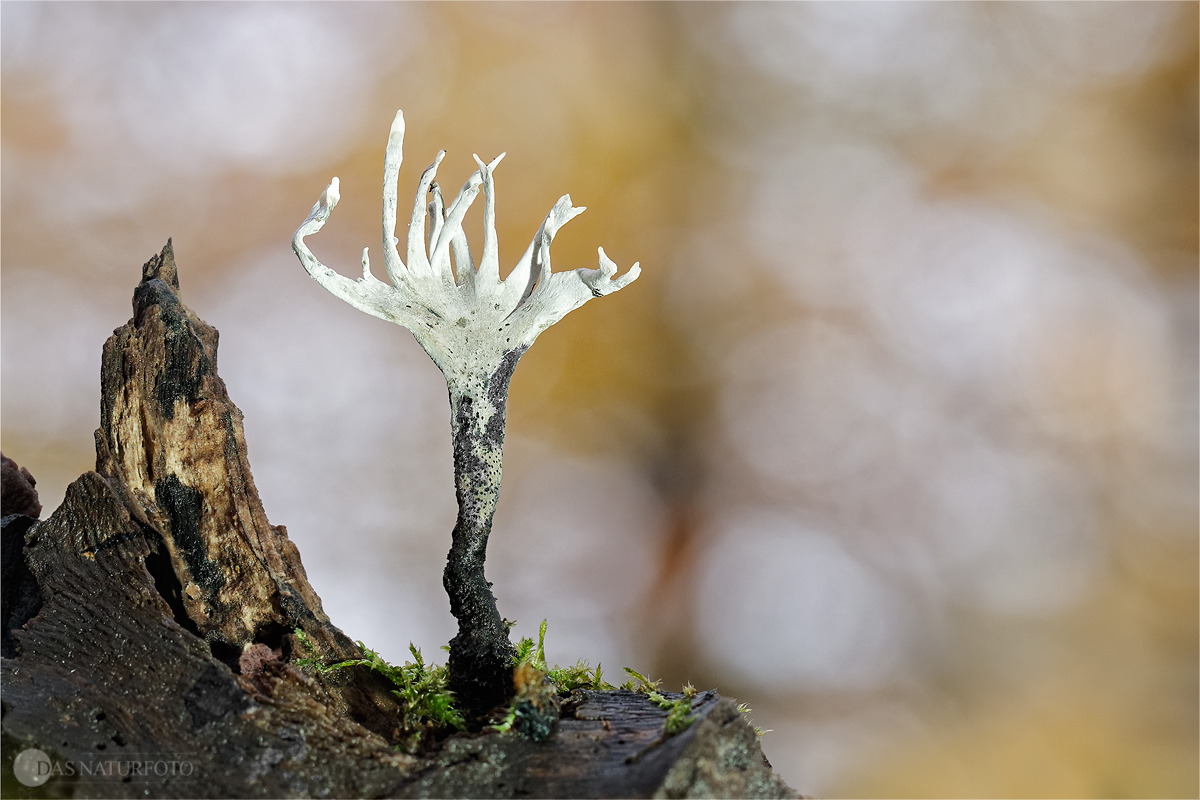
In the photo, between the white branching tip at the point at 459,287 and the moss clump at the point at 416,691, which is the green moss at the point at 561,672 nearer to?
the moss clump at the point at 416,691

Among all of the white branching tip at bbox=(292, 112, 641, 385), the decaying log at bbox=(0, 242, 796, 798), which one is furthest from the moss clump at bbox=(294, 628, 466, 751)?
the white branching tip at bbox=(292, 112, 641, 385)

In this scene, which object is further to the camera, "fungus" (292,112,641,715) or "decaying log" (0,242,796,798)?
"fungus" (292,112,641,715)

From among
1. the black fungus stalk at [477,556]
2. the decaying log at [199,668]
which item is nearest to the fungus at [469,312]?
the black fungus stalk at [477,556]

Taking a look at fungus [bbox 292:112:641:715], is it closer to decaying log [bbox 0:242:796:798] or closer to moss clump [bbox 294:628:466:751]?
moss clump [bbox 294:628:466:751]

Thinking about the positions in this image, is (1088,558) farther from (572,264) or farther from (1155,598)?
(572,264)

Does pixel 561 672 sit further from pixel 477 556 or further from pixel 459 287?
pixel 459 287

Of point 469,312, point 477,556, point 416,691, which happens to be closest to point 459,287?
point 469,312
